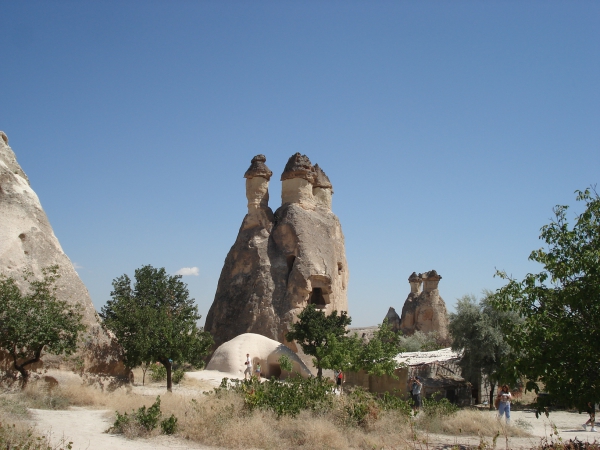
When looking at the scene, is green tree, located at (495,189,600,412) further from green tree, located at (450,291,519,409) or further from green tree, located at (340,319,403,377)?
green tree, located at (450,291,519,409)

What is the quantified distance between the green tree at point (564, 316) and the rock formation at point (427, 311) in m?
38.9

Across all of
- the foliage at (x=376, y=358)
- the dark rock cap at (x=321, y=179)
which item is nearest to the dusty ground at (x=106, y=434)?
the foliage at (x=376, y=358)

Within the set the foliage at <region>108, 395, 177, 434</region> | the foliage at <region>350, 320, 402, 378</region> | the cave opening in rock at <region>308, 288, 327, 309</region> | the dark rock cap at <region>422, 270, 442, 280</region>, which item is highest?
the dark rock cap at <region>422, 270, 442, 280</region>

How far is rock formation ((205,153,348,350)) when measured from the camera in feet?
93.7

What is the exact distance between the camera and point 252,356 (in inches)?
906

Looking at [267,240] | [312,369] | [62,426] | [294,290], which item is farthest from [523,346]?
[267,240]

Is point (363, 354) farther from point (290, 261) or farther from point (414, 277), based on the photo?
point (414, 277)

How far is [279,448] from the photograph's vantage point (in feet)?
30.4

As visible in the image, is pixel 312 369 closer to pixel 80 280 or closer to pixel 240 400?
pixel 80 280

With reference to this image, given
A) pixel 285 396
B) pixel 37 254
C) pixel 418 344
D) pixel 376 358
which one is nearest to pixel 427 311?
pixel 418 344

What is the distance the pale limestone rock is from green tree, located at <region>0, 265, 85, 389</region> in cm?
906

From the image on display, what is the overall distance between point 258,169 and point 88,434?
2345 cm

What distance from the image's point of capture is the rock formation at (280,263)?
2856 cm

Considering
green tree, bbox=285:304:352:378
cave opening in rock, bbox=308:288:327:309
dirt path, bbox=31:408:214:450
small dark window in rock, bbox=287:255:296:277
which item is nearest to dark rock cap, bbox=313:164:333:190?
small dark window in rock, bbox=287:255:296:277
